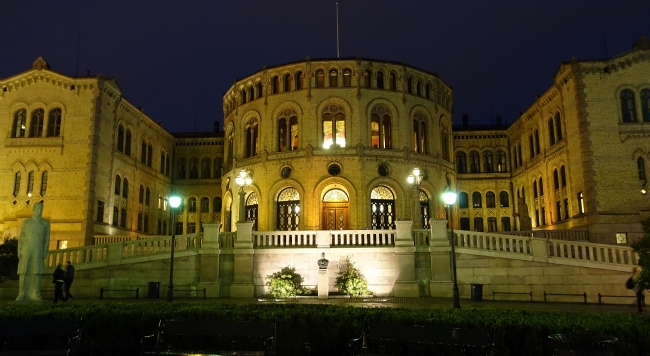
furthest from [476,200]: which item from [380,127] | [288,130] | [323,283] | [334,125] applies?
[323,283]

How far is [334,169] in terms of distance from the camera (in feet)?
119

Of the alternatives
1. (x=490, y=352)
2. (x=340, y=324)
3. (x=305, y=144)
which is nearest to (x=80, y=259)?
(x=305, y=144)

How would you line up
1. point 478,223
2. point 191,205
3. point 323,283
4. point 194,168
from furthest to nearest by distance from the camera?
point 194,168 < point 191,205 < point 478,223 < point 323,283

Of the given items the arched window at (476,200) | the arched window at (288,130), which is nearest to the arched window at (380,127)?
the arched window at (288,130)

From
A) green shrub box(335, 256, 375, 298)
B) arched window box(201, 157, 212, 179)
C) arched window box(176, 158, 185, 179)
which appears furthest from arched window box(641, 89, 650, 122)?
arched window box(176, 158, 185, 179)

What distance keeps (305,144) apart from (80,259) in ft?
56.9

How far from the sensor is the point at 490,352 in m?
8.04

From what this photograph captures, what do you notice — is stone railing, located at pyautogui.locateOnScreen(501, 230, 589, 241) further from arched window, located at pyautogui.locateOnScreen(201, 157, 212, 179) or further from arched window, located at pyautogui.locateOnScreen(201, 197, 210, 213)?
arched window, located at pyautogui.locateOnScreen(201, 157, 212, 179)

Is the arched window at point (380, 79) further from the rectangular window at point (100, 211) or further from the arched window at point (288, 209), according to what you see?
A: the rectangular window at point (100, 211)

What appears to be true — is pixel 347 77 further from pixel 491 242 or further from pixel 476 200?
pixel 476 200

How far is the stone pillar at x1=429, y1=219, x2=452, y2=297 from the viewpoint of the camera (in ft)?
78.9

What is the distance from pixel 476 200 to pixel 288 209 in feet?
76.3

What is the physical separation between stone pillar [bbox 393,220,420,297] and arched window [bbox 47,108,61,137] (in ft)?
85.2

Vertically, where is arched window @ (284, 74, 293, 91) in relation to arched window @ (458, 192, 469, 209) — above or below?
above
